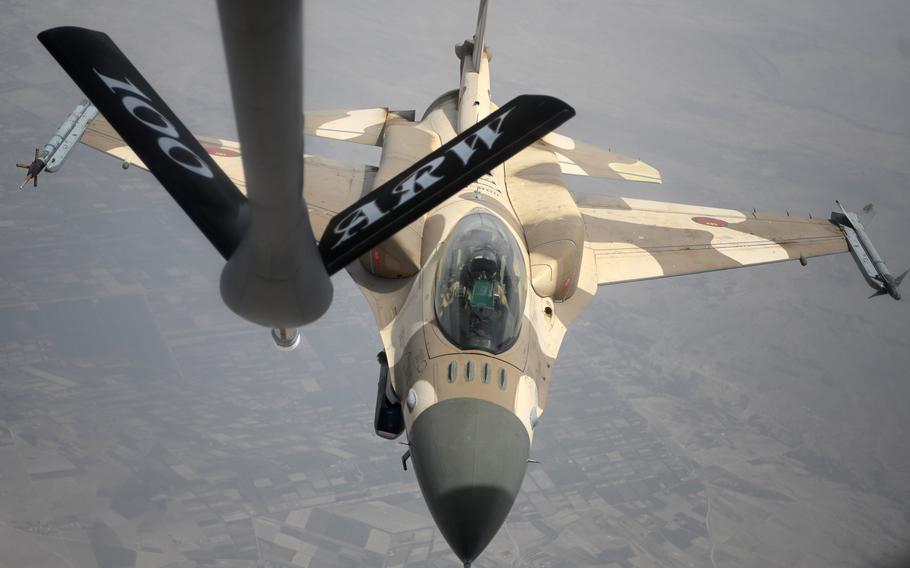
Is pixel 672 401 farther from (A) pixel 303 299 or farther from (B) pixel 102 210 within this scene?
(A) pixel 303 299

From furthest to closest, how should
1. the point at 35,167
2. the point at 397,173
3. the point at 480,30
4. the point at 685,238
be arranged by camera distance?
1. the point at 480,30
2. the point at 685,238
3. the point at 397,173
4. the point at 35,167

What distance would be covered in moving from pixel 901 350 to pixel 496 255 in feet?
172

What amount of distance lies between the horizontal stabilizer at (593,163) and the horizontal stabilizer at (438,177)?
40.6 ft

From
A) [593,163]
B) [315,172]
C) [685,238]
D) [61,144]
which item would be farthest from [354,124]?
[685,238]

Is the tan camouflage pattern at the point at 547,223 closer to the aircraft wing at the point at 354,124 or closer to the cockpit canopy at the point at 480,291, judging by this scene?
the cockpit canopy at the point at 480,291

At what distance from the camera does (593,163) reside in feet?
74.0

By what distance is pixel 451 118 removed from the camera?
68.9 feet

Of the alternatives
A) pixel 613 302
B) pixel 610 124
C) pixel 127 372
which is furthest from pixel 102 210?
pixel 610 124

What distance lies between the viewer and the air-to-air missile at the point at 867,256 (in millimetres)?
18422

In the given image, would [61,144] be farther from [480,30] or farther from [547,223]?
[547,223]

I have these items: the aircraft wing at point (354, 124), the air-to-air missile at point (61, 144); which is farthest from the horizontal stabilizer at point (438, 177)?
the aircraft wing at point (354, 124)

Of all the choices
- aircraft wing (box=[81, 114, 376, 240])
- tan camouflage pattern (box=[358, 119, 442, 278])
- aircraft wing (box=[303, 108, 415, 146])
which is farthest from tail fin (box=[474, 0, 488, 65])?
aircraft wing (box=[81, 114, 376, 240])

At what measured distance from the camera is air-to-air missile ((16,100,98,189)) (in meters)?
16.9

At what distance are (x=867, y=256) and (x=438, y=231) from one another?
10.3 m
